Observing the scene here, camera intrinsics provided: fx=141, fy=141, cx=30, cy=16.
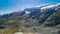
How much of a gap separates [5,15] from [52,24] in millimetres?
15887

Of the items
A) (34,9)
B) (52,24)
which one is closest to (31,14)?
(34,9)

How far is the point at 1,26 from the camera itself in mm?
32875

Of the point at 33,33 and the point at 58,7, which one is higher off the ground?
the point at 58,7

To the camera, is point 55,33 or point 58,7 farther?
point 58,7

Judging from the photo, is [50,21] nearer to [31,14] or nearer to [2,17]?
[31,14]

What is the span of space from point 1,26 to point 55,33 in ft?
50.0

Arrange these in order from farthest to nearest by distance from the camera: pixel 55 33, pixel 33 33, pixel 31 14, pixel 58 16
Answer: pixel 31 14 < pixel 58 16 < pixel 33 33 < pixel 55 33

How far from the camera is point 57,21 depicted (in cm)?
3002

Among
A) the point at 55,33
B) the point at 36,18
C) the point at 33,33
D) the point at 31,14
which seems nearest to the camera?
the point at 55,33

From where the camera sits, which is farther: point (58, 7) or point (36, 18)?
point (58, 7)

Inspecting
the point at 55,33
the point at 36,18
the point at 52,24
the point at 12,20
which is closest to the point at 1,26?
the point at 12,20

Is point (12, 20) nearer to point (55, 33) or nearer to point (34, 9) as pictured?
point (34, 9)

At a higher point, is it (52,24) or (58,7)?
(58,7)

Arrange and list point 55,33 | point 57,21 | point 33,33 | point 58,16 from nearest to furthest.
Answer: point 55,33 < point 33,33 < point 57,21 < point 58,16
